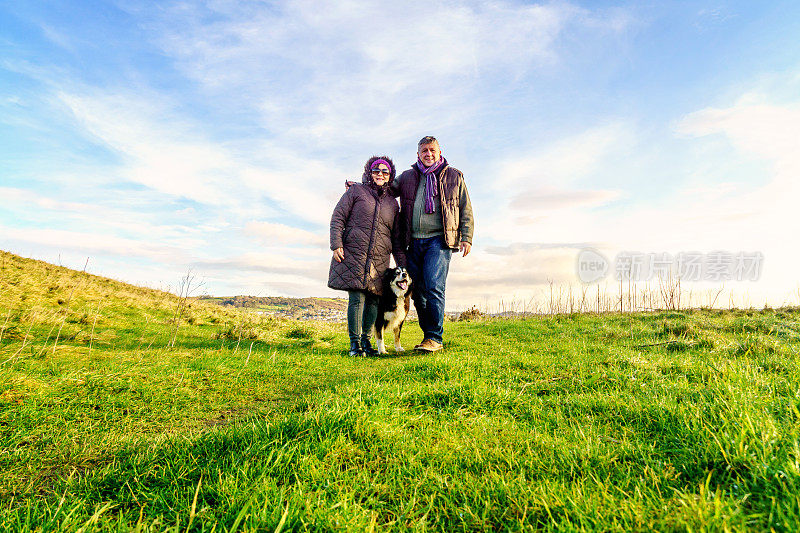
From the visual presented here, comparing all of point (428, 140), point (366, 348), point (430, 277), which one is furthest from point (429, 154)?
point (366, 348)

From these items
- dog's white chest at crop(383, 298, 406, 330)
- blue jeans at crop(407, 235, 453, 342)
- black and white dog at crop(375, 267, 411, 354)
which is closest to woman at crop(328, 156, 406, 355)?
black and white dog at crop(375, 267, 411, 354)

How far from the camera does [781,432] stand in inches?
75.4

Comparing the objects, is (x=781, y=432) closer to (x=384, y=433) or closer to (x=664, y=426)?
(x=664, y=426)

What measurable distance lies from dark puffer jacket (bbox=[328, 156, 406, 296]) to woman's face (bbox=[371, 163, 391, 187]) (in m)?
0.12

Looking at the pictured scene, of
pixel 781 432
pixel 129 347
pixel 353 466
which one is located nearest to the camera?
pixel 781 432

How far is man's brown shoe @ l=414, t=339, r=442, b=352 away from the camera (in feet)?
21.5

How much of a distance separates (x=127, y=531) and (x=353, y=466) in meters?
0.98

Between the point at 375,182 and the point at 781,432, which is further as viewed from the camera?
the point at 375,182

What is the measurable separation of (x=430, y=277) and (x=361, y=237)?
1314 mm

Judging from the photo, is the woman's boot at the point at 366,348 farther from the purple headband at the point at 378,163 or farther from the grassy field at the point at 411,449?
the purple headband at the point at 378,163

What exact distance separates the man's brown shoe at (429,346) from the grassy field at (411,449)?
6.48 ft

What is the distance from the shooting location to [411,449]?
229 cm

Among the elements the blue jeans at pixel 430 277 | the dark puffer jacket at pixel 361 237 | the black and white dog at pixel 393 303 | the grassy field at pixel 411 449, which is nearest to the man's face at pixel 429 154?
the dark puffer jacket at pixel 361 237

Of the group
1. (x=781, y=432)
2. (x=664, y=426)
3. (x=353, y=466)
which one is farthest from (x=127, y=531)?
(x=781, y=432)
